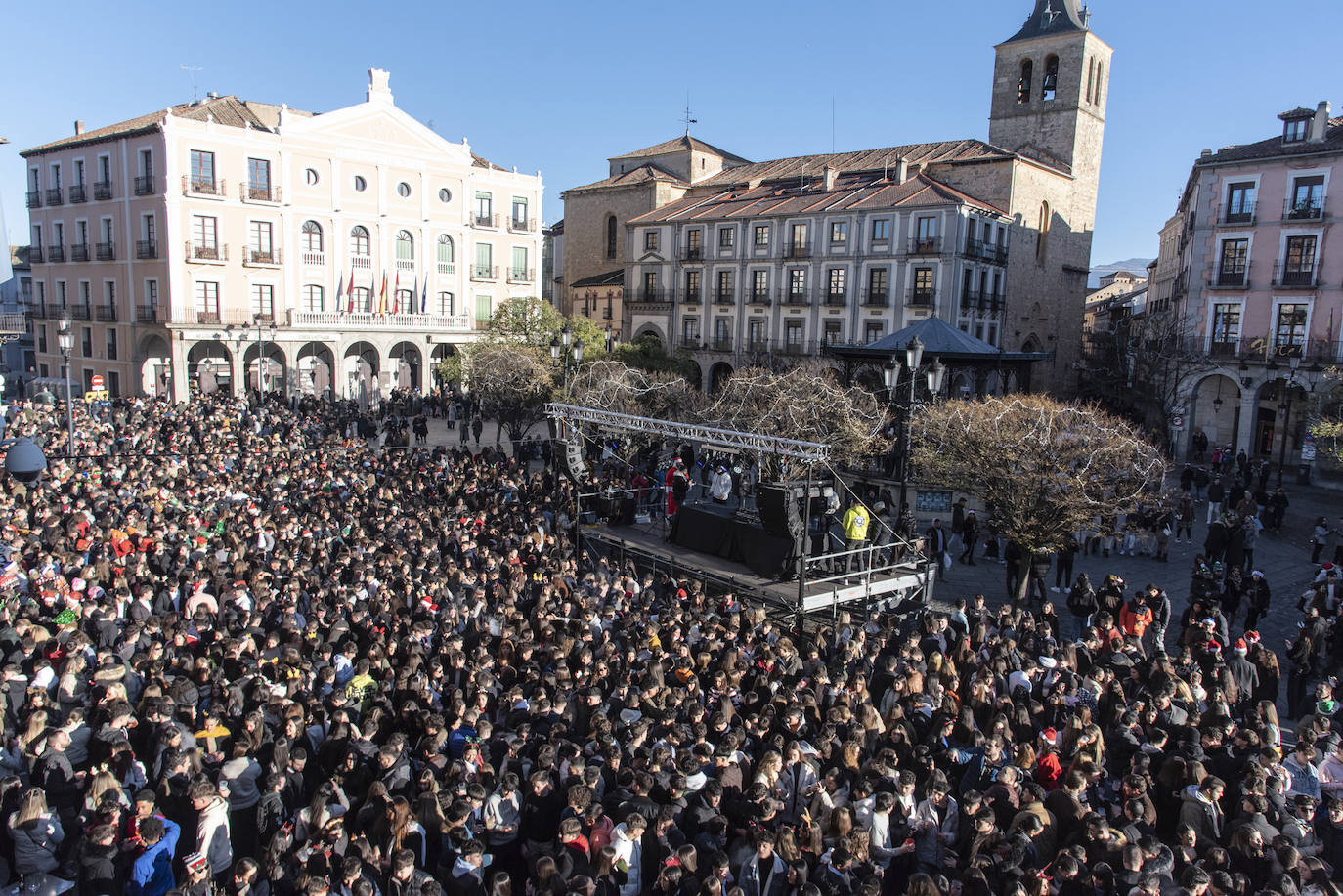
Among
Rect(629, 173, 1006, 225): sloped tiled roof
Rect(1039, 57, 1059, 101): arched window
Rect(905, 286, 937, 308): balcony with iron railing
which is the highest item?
Rect(1039, 57, 1059, 101): arched window

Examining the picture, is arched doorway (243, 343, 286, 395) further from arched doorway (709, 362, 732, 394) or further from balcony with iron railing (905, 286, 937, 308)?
balcony with iron railing (905, 286, 937, 308)

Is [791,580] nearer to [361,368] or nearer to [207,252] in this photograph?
[207,252]

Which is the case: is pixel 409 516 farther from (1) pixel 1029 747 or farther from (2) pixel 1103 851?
(2) pixel 1103 851

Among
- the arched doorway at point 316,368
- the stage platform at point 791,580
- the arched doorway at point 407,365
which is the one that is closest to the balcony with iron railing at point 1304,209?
the stage platform at point 791,580

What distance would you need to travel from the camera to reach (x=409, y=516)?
17.0 m

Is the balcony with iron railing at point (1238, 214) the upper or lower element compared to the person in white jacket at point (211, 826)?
upper

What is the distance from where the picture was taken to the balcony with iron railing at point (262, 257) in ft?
129

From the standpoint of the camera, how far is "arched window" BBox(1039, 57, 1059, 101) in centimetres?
4456

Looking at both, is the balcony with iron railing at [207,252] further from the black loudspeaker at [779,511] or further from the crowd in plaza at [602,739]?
the black loudspeaker at [779,511]

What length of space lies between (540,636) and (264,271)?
3468 centimetres

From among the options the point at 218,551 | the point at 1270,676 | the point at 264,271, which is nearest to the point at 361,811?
the point at 218,551

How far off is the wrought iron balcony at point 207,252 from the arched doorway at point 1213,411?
38643 mm

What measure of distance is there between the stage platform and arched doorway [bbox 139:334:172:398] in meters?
30.0

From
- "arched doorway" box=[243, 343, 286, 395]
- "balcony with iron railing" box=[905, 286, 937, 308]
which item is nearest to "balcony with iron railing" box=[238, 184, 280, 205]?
"arched doorway" box=[243, 343, 286, 395]
